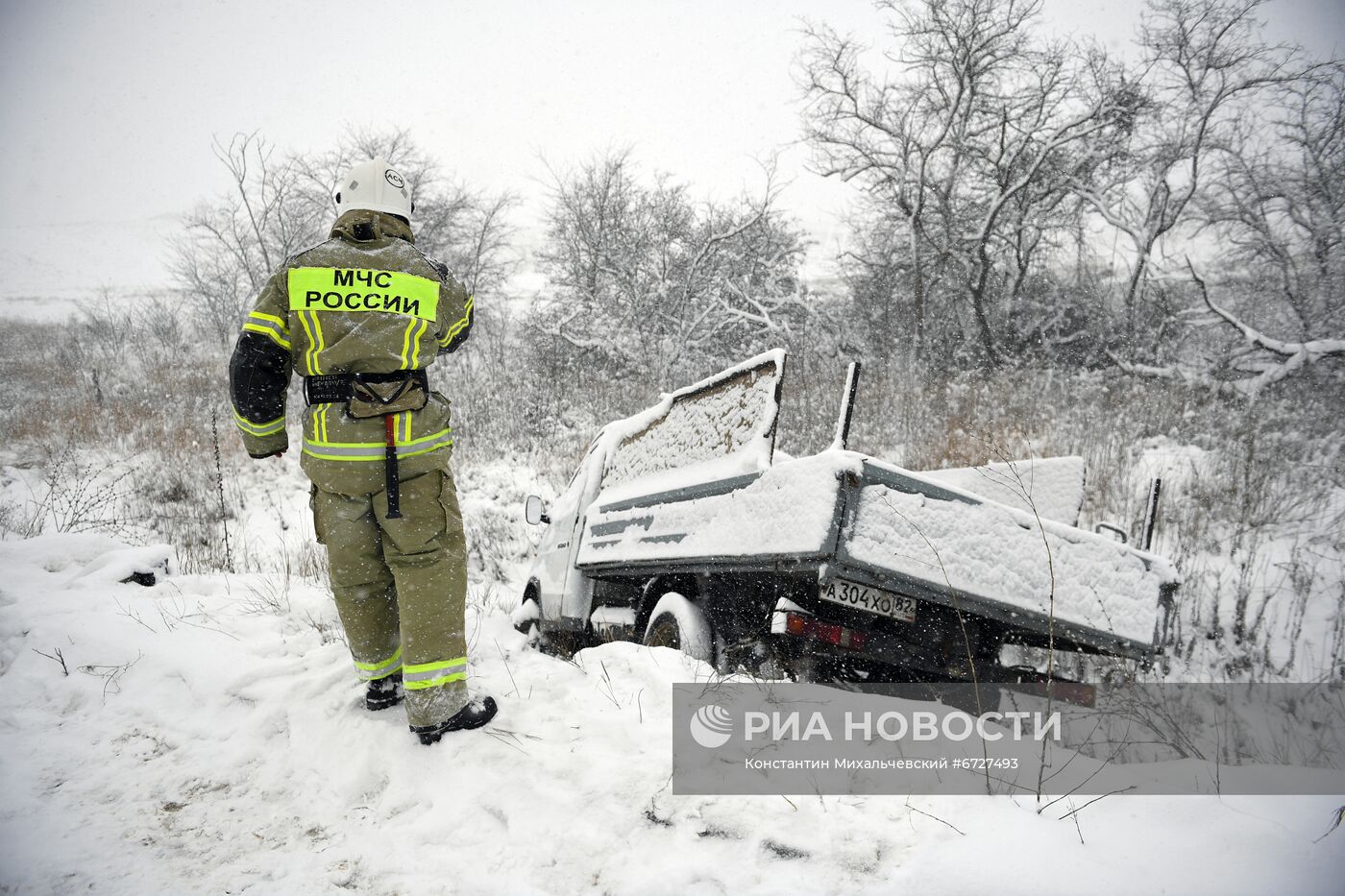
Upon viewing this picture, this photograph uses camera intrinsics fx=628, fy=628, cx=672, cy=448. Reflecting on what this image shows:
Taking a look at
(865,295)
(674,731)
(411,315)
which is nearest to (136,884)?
(674,731)

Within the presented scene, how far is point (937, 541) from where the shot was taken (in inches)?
101

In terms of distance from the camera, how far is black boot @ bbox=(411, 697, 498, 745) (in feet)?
8.04

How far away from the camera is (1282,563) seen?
203 inches

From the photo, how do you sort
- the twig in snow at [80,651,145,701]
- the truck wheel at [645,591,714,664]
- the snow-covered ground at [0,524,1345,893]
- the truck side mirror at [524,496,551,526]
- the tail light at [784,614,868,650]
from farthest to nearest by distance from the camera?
the truck side mirror at [524,496,551,526] → the truck wheel at [645,591,714,664] → the twig in snow at [80,651,145,701] → the tail light at [784,614,868,650] → the snow-covered ground at [0,524,1345,893]

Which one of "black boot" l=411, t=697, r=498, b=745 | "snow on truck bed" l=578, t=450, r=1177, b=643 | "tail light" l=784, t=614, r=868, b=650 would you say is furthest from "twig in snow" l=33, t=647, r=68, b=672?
"tail light" l=784, t=614, r=868, b=650

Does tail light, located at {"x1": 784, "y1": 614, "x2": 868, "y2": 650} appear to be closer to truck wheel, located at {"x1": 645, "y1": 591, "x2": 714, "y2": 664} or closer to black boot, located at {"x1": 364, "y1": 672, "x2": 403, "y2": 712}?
truck wheel, located at {"x1": 645, "y1": 591, "x2": 714, "y2": 664}

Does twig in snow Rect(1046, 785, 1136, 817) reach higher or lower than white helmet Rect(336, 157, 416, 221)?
lower

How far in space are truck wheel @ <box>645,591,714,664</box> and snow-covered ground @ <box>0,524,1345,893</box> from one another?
12cm

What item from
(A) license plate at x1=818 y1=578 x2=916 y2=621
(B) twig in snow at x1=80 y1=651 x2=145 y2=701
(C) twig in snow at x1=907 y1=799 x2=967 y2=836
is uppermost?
(A) license plate at x1=818 y1=578 x2=916 y2=621

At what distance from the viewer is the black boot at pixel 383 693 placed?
8.90 feet

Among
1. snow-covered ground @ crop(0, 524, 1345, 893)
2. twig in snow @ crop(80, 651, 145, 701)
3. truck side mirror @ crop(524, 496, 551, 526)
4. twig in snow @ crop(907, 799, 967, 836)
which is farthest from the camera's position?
truck side mirror @ crop(524, 496, 551, 526)

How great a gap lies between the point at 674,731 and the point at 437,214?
57.8ft

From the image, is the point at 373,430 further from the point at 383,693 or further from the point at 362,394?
the point at 383,693

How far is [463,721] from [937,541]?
2.06 m
